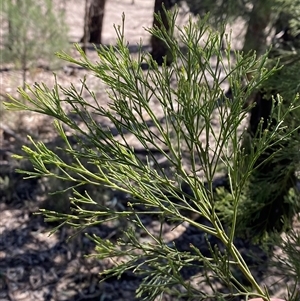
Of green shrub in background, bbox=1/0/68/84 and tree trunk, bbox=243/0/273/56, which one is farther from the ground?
tree trunk, bbox=243/0/273/56

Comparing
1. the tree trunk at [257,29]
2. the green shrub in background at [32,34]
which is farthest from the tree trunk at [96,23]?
the tree trunk at [257,29]

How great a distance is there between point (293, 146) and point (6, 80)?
643cm

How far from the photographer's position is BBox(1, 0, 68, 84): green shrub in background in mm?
6848

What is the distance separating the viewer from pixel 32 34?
716 cm

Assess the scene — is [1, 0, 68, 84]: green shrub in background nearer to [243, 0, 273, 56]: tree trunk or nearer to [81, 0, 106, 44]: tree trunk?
[81, 0, 106, 44]: tree trunk

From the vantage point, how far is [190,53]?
1243mm

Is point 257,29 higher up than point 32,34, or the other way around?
point 257,29

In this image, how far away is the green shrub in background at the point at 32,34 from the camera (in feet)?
22.5

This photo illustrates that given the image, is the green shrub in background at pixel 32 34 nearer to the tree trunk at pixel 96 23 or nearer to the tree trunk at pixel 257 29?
the tree trunk at pixel 96 23

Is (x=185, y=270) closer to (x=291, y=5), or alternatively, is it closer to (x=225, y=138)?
(x=291, y=5)

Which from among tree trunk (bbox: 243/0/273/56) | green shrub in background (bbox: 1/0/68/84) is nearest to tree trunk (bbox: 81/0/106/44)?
green shrub in background (bbox: 1/0/68/84)

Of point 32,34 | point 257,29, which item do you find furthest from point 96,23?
point 257,29

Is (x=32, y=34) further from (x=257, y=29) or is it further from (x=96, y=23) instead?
(x=257, y=29)

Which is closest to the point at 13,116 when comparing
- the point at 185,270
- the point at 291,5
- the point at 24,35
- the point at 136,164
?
the point at 24,35
